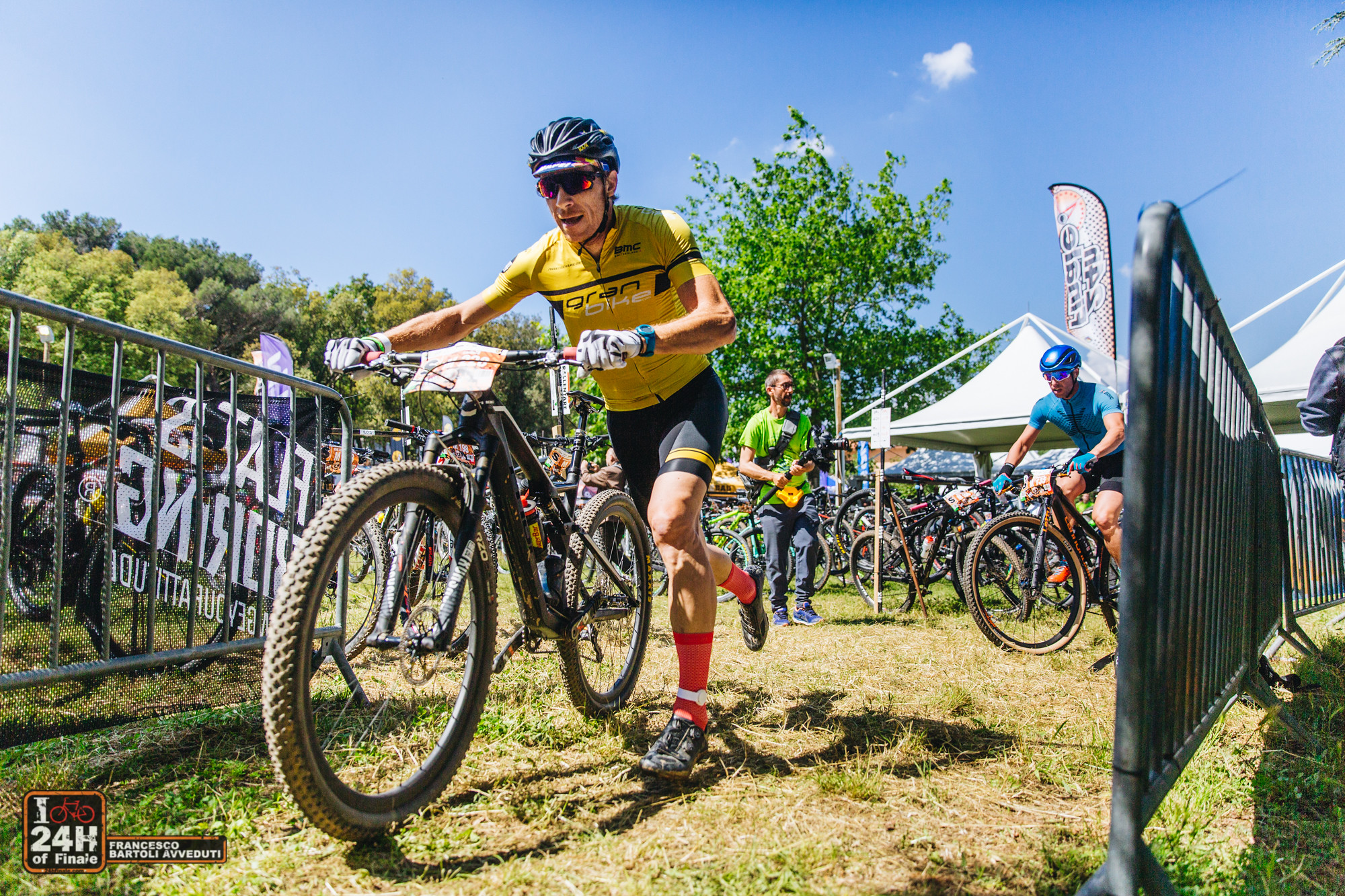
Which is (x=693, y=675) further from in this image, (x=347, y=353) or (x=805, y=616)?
(x=805, y=616)

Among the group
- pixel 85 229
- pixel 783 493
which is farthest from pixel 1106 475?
pixel 85 229

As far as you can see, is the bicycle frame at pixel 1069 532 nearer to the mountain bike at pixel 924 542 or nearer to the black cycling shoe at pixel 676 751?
the mountain bike at pixel 924 542

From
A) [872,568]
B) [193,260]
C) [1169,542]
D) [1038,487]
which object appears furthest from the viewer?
[193,260]

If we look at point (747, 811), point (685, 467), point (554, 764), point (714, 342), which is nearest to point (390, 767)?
point (554, 764)

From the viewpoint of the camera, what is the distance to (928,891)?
5.75ft

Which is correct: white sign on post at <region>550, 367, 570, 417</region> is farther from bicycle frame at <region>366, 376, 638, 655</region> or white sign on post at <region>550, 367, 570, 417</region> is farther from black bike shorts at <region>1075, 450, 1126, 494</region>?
black bike shorts at <region>1075, 450, 1126, 494</region>

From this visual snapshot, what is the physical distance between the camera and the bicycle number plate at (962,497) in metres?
7.23

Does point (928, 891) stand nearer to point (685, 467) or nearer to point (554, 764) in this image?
point (554, 764)

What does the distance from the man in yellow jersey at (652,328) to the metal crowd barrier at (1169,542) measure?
1.37 meters

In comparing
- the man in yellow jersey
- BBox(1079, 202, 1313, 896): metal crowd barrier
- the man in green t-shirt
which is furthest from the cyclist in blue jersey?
the man in yellow jersey

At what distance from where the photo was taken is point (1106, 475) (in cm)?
499

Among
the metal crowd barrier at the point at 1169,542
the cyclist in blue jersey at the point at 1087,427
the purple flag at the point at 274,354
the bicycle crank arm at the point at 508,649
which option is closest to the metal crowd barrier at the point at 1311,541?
the cyclist in blue jersey at the point at 1087,427

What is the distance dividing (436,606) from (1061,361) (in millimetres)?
4731

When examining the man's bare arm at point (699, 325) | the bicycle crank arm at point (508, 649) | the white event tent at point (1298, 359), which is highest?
the white event tent at point (1298, 359)
